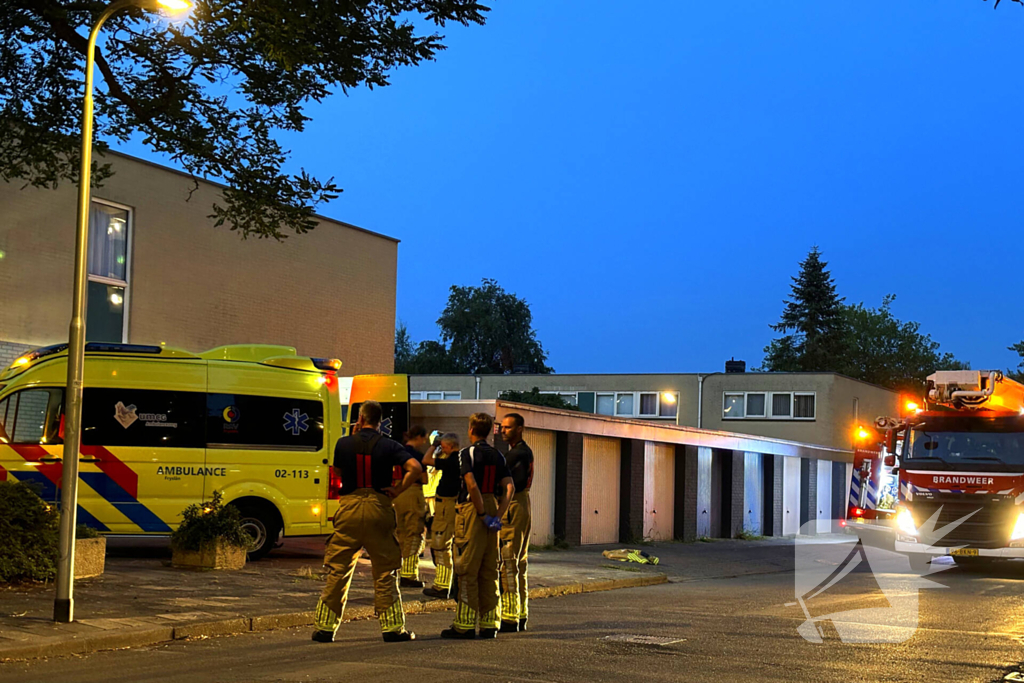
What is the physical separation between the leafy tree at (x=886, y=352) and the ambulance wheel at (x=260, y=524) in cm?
7502

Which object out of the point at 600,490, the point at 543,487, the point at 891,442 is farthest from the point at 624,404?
the point at 891,442

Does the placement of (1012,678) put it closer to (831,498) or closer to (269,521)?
(269,521)

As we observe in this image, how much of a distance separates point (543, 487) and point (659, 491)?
5495mm

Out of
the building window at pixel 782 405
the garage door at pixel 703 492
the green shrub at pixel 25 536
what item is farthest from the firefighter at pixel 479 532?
the building window at pixel 782 405

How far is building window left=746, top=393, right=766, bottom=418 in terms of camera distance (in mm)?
48844

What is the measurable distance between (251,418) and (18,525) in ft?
14.4

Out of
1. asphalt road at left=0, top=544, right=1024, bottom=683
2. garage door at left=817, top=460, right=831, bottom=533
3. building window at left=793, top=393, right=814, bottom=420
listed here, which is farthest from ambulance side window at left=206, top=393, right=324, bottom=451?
building window at left=793, top=393, right=814, bottom=420

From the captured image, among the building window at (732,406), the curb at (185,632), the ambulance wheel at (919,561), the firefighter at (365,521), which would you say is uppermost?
the building window at (732,406)

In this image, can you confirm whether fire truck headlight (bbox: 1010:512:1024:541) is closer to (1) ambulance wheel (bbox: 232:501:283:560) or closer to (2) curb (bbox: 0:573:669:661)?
(2) curb (bbox: 0:573:669:661)

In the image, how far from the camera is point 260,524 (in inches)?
628

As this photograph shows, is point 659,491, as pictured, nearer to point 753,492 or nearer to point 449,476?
point 753,492

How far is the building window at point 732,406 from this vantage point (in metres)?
49.0

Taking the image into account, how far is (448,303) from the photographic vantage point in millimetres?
76125

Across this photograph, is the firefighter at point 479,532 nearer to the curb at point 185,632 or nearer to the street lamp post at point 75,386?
the curb at point 185,632
